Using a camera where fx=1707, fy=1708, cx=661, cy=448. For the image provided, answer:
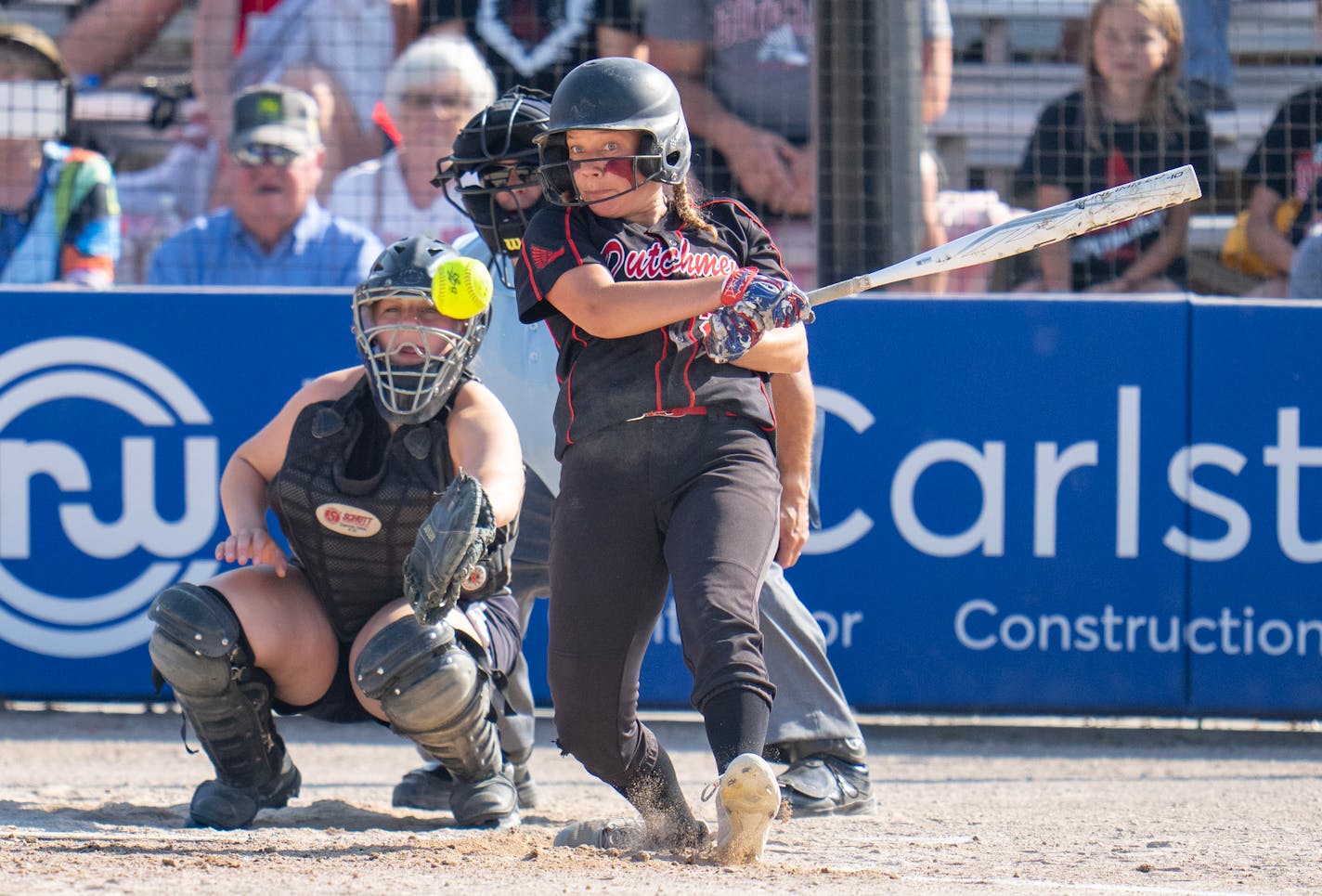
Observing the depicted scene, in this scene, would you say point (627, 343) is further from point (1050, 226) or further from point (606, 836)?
point (606, 836)

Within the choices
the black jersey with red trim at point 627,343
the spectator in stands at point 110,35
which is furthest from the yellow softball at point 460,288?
the spectator in stands at point 110,35

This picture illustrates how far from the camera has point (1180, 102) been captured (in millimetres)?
6305

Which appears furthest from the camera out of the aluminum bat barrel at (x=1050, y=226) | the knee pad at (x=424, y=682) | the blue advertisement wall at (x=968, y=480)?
the blue advertisement wall at (x=968, y=480)

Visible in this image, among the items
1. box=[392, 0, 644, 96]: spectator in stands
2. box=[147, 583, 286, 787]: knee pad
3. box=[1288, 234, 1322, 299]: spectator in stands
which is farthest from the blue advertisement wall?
box=[392, 0, 644, 96]: spectator in stands

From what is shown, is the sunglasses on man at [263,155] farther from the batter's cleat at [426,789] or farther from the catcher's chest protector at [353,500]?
the batter's cleat at [426,789]

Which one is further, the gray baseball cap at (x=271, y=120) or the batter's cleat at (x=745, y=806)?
the gray baseball cap at (x=271, y=120)

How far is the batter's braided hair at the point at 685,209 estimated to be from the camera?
3.42 metres

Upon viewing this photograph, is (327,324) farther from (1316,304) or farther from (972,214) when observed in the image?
(1316,304)

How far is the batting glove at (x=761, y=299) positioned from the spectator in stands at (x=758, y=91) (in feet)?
11.1

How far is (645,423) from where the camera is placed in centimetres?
329

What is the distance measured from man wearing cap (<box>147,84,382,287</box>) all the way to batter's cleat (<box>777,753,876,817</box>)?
281 centimetres

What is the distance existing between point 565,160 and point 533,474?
52.3 inches

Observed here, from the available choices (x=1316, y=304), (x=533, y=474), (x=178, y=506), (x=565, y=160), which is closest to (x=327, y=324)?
(x=178, y=506)

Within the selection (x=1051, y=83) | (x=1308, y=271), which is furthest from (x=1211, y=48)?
(x=1308, y=271)
